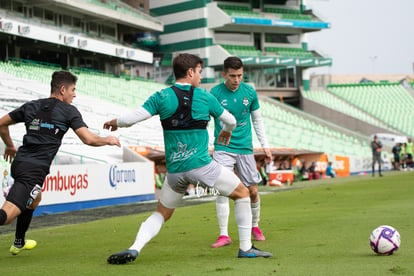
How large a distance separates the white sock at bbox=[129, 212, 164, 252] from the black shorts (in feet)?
4.43

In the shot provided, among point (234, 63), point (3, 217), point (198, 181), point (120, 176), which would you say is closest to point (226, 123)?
point (198, 181)

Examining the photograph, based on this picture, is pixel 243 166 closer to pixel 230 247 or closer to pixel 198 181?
Result: pixel 230 247

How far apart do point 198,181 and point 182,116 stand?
71cm

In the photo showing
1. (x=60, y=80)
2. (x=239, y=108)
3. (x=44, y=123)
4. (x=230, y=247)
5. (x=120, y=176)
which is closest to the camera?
(x=44, y=123)

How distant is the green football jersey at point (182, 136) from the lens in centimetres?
749

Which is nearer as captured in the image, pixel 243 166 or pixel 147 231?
pixel 147 231

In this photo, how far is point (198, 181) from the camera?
762 cm

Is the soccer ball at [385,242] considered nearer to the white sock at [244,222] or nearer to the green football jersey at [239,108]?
the white sock at [244,222]

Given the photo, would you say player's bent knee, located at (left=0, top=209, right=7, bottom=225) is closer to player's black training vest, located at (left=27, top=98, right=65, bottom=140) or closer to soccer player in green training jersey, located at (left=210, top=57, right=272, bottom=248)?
player's black training vest, located at (left=27, top=98, right=65, bottom=140)

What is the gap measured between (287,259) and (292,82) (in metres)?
64.9

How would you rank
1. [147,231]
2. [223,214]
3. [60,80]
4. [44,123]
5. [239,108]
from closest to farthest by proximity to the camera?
[147,231] → [44,123] → [60,80] → [223,214] → [239,108]

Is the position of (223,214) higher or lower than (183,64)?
lower

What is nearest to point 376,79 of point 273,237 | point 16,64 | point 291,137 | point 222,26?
point 222,26

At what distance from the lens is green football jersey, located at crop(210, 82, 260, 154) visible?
9758 mm
